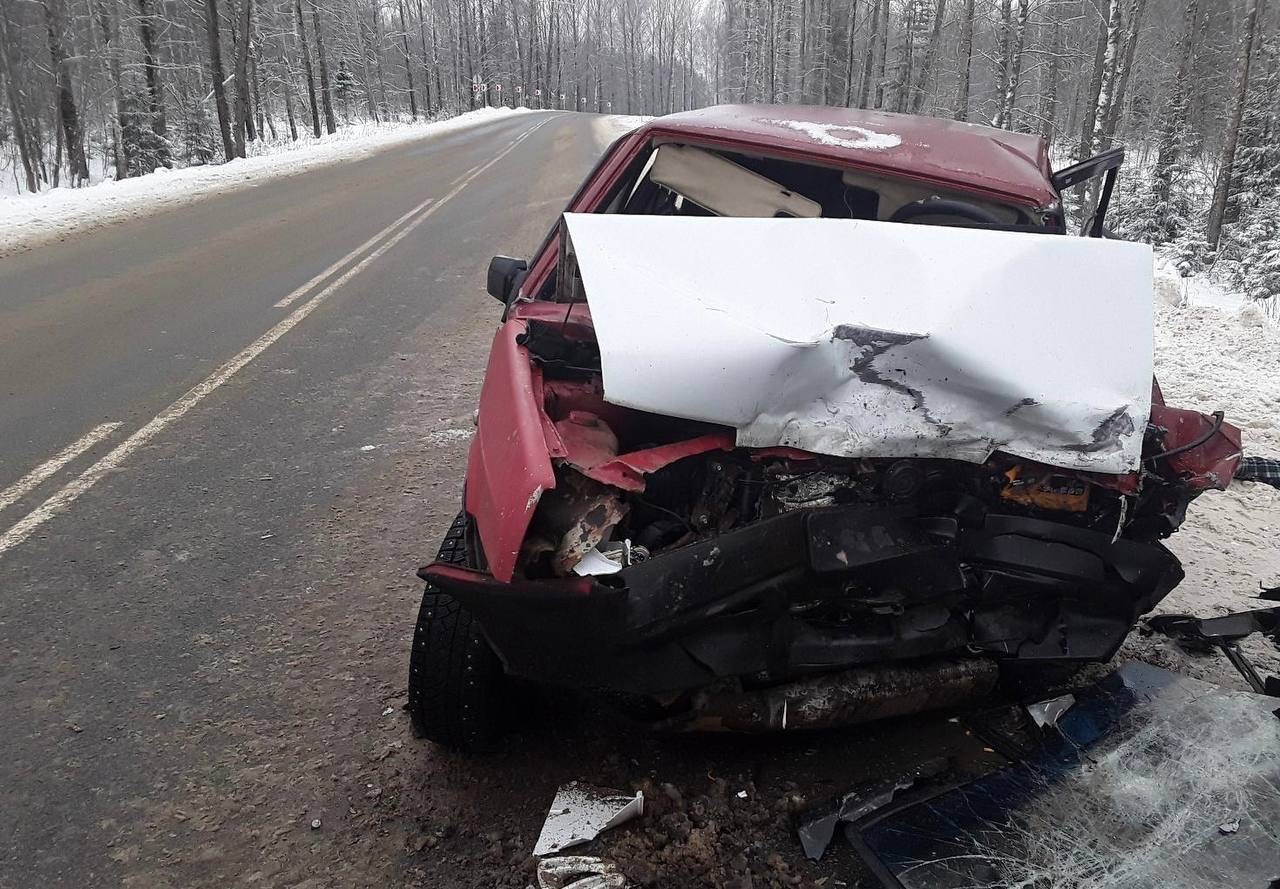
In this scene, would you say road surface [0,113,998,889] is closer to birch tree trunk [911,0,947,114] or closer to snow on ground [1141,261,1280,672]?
snow on ground [1141,261,1280,672]

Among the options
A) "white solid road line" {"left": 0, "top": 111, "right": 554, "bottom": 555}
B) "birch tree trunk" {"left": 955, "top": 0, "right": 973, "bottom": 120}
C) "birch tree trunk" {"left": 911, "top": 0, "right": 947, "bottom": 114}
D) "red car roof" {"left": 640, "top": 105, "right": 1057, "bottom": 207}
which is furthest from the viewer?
"birch tree trunk" {"left": 911, "top": 0, "right": 947, "bottom": 114}

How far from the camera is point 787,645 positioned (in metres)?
1.99

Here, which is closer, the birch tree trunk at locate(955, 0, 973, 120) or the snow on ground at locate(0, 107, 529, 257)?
the snow on ground at locate(0, 107, 529, 257)

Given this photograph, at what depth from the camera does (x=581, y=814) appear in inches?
83.9

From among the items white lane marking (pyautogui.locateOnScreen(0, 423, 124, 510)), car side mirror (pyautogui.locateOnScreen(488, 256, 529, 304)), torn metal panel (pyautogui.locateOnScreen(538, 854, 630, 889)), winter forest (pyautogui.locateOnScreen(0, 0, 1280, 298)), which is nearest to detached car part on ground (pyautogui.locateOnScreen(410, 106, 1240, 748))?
torn metal panel (pyautogui.locateOnScreen(538, 854, 630, 889))

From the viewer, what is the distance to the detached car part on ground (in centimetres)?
195

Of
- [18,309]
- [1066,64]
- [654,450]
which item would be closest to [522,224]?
[18,309]

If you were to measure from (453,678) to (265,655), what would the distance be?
0.92 metres

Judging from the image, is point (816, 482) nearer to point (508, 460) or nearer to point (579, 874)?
point (508, 460)

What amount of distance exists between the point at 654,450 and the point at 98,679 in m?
2.00

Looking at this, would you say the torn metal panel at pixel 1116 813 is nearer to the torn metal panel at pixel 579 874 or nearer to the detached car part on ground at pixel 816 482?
the detached car part on ground at pixel 816 482

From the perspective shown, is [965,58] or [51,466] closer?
[51,466]

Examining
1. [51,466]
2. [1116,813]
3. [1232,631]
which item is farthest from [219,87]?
[1116,813]

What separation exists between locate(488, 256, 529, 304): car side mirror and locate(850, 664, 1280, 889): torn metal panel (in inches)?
95.0
